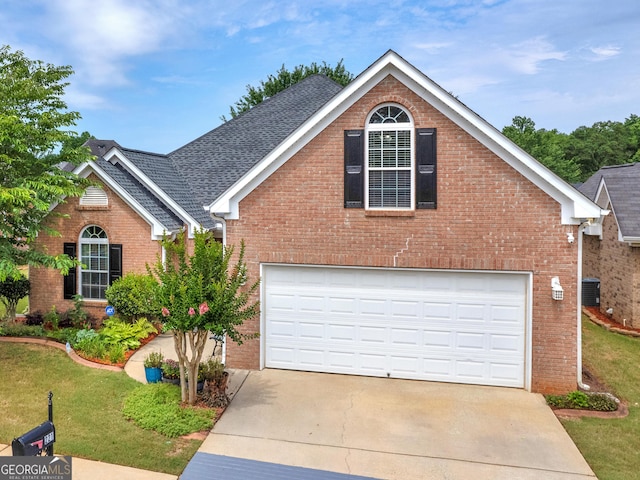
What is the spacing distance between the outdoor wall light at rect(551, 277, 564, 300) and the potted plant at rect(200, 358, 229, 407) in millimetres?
6783

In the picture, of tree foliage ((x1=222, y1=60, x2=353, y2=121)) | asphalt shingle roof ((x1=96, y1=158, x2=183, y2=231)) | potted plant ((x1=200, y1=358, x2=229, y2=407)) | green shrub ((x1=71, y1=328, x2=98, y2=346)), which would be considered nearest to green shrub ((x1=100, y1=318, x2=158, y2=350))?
green shrub ((x1=71, y1=328, x2=98, y2=346))

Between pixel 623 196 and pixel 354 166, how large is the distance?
11.0m

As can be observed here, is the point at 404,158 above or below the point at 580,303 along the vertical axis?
above

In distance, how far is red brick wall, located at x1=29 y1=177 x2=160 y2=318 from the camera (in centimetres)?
1397

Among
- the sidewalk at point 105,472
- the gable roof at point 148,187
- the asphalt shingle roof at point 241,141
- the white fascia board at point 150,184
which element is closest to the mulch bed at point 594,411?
the sidewalk at point 105,472

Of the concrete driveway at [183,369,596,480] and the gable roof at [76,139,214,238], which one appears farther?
the gable roof at [76,139,214,238]

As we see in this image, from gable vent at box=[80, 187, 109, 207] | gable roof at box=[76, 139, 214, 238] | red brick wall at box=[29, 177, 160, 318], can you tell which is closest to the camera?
gable roof at box=[76, 139, 214, 238]

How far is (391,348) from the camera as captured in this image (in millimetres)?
10148

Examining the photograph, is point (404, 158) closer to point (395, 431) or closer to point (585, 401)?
point (395, 431)

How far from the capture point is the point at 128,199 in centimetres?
1373

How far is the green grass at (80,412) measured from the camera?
22.5ft

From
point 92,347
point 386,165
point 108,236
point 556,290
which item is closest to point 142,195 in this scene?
point 108,236

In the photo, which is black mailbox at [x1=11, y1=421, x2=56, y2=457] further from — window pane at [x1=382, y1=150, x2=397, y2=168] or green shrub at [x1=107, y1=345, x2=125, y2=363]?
window pane at [x1=382, y1=150, x2=397, y2=168]

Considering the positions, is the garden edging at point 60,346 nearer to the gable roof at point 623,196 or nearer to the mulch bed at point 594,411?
the mulch bed at point 594,411
